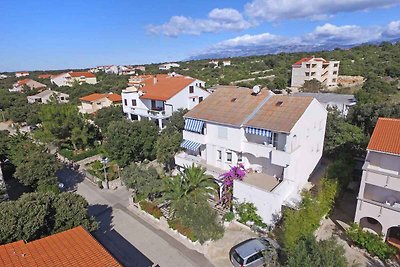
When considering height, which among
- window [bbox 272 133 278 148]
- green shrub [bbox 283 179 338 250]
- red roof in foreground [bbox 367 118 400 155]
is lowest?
green shrub [bbox 283 179 338 250]

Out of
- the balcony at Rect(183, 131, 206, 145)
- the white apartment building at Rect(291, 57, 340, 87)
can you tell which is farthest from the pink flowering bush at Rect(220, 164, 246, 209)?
the white apartment building at Rect(291, 57, 340, 87)

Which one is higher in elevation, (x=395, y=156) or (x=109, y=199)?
(x=395, y=156)

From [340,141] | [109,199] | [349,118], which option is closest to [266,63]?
[349,118]

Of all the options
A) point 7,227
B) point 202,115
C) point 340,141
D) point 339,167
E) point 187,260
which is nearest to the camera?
point 7,227

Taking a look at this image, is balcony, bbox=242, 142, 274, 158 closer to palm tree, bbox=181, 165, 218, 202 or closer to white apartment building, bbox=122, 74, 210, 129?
palm tree, bbox=181, 165, 218, 202

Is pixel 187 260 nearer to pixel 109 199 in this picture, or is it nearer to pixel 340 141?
pixel 109 199

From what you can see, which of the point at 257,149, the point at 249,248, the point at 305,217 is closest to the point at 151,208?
the point at 249,248

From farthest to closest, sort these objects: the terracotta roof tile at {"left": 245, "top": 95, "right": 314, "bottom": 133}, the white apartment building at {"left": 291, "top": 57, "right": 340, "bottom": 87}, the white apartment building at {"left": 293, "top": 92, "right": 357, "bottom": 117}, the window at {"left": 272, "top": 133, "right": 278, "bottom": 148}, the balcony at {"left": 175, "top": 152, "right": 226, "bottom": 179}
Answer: the white apartment building at {"left": 291, "top": 57, "right": 340, "bottom": 87}, the white apartment building at {"left": 293, "top": 92, "right": 357, "bottom": 117}, the balcony at {"left": 175, "top": 152, "right": 226, "bottom": 179}, the window at {"left": 272, "top": 133, "right": 278, "bottom": 148}, the terracotta roof tile at {"left": 245, "top": 95, "right": 314, "bottom": 133}

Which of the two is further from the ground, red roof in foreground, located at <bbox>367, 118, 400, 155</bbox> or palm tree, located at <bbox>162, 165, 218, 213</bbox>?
red roof in foreground, located at <bbox>367, 118, 400, 155</bbox>
